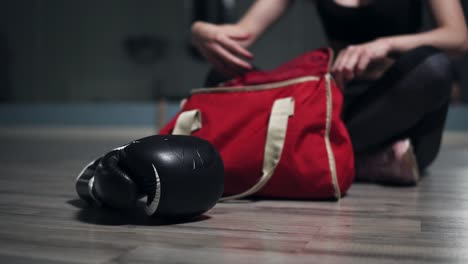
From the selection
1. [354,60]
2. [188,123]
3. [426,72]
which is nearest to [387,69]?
[426,72]

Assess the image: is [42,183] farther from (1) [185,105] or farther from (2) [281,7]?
(2) [281,7]

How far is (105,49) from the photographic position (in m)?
4.50

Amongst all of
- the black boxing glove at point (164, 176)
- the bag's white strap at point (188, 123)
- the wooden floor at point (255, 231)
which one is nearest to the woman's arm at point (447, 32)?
the wooden floor at point (255, 231)

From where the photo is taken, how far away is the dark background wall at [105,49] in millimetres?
4246

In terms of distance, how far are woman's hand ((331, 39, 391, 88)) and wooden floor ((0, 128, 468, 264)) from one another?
272 millimetres

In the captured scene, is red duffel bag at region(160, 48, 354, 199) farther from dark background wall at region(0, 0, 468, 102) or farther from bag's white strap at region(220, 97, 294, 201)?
dark background wall at region(0, 0, 468, 102)

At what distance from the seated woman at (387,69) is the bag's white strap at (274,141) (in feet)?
0.56

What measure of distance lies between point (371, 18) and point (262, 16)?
0.31m

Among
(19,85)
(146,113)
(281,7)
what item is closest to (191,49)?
(146,113)

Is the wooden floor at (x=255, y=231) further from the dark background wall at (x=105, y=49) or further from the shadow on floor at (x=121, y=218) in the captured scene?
the dark background wall at (x=105, y=49)

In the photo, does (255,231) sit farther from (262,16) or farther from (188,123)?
(262,16)

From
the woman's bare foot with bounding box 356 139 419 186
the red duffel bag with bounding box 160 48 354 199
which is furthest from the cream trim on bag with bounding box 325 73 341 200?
the woman's bare foot with bounding box 356 139 419 186

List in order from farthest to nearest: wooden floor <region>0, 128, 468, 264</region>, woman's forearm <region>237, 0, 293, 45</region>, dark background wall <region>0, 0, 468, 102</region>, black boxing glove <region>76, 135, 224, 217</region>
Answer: dark background wall <region>0, 0, 468, 102</region> → woman's forearm <region>237, 0, 293, 45</region> → black boxing glove <region>76, 135, 224, 217</region> → wooden floor <region>0, 128, 468, 264</region>

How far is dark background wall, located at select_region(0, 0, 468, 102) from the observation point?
4.25 meters
